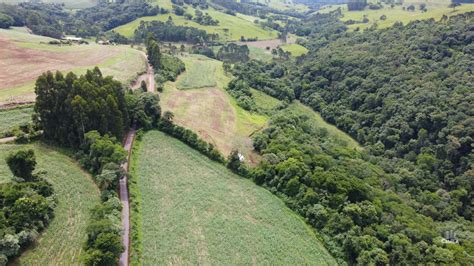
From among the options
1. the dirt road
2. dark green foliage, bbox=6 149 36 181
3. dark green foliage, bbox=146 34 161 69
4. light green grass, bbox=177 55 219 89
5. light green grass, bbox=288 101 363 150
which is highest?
dark green foliage, bbox=146 34 161 69

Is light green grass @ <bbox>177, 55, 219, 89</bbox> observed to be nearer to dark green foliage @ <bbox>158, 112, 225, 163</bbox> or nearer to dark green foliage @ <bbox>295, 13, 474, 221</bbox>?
dark green foliage @ <bbox>158, 112, 225, 163</bbox>

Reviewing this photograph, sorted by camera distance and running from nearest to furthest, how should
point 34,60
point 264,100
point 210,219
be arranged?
point 210,219 → point 34,60 → point 264,100

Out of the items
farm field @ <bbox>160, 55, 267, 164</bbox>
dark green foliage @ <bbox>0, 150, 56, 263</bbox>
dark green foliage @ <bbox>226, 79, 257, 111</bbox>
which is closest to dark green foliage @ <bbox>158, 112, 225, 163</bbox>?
farm field @ <bbox>160, 55, 267, 164</bbox>

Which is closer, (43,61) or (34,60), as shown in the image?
(34,60)

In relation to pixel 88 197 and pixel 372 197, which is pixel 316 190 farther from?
pixel 88 197

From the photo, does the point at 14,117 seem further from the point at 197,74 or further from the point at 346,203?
the point at 346,203

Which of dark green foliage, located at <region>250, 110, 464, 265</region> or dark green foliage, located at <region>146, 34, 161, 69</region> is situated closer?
dark green foliage, located at <region>250, 110, 464, 265</region>

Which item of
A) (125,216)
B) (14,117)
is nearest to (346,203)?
(125,216)

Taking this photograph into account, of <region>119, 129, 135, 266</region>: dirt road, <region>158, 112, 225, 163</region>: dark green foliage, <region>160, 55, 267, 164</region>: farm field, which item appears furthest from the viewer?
<region>160, 55, 267, 164</region>: farm field
